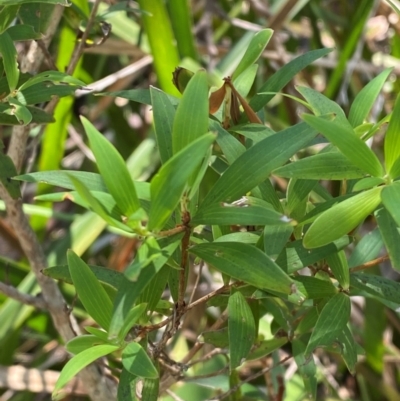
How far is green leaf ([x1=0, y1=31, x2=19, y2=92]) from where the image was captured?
0.36 meters

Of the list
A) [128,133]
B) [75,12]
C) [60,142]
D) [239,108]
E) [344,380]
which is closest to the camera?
[239,108]

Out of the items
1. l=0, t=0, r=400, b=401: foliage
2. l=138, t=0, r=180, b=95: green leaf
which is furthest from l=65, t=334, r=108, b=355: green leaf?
l=138, t=0, r=180, b=95: green leaf

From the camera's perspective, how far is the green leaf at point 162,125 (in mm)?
312

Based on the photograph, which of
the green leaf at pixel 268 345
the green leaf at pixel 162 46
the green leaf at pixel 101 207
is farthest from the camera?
the green leaf at pixel 162 46

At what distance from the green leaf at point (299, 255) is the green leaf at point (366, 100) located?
9cm

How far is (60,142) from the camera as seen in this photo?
0.90 metres

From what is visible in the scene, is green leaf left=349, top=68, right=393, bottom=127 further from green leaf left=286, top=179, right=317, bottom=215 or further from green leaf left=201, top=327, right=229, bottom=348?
green leaf left=201, top=327, right=229, bottom=348

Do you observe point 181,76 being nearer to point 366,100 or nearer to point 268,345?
point 366,100

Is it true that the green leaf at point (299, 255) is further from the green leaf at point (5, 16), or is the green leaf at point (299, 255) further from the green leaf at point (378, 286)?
→ the green leaf at point (5, 16)

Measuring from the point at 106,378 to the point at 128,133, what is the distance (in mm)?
643

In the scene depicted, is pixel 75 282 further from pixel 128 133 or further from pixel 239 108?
pixel 128 133

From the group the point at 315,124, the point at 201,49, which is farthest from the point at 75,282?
the point at 201,49

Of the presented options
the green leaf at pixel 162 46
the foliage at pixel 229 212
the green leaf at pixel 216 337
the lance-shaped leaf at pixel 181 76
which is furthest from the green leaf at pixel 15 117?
the green leaf at pixel 162 46

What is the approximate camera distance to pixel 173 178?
0.83 feet
